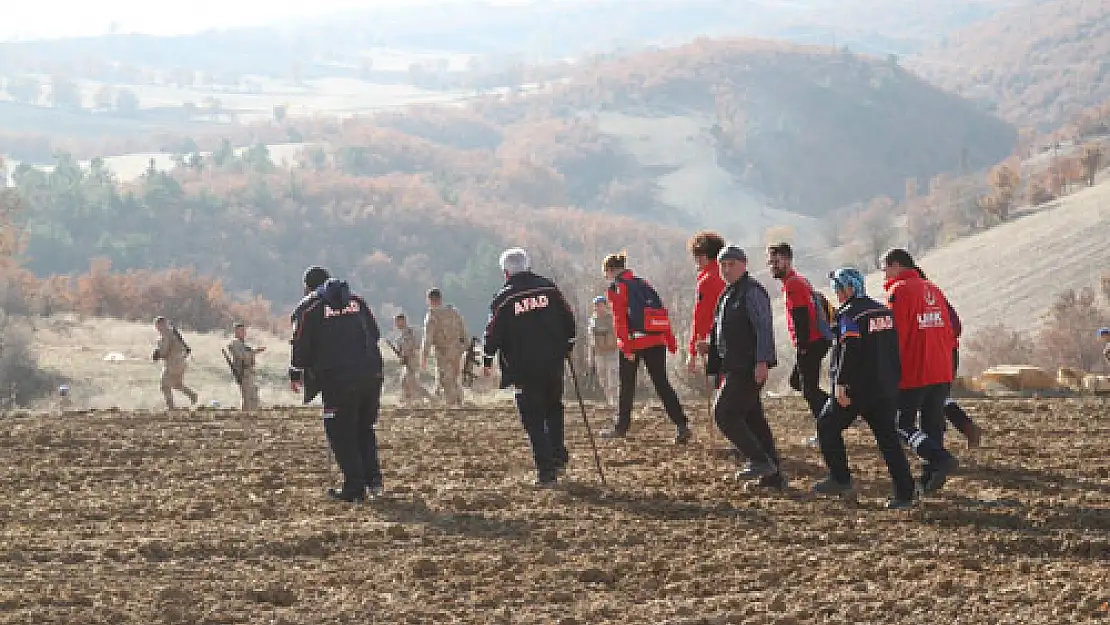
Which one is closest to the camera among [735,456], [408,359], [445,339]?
[735,456]

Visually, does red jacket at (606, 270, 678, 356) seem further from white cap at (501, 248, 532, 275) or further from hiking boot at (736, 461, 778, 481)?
hiking boot at (736, 461, 778, 481)

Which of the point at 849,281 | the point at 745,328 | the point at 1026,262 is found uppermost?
the point at 849,281

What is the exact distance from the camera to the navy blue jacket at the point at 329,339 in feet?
34.9

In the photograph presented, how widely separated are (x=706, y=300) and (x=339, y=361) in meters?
2.95

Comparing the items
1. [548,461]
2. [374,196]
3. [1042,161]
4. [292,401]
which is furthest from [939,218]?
[548,461]

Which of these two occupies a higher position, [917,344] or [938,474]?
[917,344]

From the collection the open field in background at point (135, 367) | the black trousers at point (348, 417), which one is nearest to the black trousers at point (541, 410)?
the black trousers at point (348, 417)

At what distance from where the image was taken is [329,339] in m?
10.7

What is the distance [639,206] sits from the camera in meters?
193

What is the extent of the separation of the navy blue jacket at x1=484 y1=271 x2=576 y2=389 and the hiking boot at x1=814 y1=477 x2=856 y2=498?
2.19m

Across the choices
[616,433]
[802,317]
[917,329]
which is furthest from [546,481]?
[917,329]

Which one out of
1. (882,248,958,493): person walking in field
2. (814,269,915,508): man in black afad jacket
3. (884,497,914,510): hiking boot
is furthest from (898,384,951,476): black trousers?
(884,497,914,510): hiking boot

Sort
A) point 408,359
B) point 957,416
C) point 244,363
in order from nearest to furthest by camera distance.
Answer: point 957,416, point 244,363, point 408,359

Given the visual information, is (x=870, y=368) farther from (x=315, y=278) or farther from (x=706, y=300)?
(x=315, y=278)
